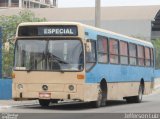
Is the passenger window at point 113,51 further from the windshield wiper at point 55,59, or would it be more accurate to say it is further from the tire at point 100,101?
the windshield wiper at point 55,59

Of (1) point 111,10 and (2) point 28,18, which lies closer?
(2) point 28,18

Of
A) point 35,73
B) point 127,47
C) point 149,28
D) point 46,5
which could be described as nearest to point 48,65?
point 35,73

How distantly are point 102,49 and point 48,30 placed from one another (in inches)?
108

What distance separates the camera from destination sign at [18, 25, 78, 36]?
902 inches

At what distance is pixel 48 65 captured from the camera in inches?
901

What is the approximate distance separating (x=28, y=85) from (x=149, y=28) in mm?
77750

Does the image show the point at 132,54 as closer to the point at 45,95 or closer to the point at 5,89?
the point at 5,89

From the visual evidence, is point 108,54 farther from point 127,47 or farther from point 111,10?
point 111,10

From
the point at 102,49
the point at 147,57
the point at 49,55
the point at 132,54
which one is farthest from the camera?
the point at 147,57

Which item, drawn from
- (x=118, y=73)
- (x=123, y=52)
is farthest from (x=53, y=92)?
(x=123, y=52)

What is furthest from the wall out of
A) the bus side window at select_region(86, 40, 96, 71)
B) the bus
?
the bus side window at select_region(86, 40, 96, 71)

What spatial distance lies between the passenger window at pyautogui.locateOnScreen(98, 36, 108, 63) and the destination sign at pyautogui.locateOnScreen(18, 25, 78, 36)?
204 centimetres

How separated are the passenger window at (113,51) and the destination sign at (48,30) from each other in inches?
133

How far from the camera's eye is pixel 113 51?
26266 millimetres
